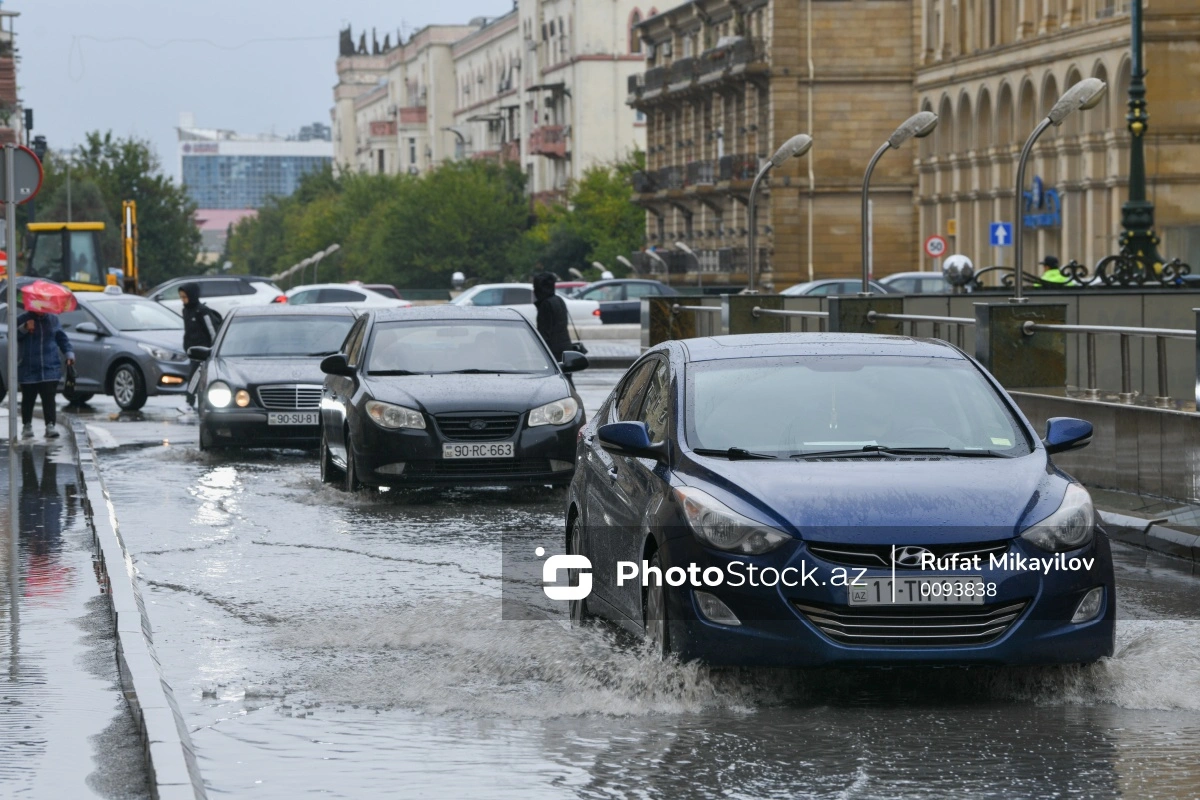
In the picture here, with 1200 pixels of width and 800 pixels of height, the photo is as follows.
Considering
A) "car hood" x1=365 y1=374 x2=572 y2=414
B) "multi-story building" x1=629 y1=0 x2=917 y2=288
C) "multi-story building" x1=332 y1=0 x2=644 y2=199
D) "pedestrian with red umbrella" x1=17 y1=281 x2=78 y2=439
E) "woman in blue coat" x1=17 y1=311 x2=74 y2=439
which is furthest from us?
"multi-story building" x1=332 y1=0 x2=644 y2=199

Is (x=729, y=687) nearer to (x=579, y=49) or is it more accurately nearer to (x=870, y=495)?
(x=870, y=495)

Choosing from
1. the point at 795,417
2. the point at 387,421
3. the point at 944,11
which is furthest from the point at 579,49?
the point at 795,417

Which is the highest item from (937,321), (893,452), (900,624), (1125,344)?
(937,321)

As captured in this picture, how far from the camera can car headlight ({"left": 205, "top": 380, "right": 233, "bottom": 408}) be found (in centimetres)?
1956

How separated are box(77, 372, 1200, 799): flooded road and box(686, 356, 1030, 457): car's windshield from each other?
0.91m

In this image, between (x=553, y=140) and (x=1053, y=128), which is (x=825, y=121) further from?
(x=553, y=140)

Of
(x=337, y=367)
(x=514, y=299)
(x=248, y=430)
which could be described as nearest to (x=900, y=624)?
(x=337, y=367)

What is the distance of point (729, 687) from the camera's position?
7715 mm

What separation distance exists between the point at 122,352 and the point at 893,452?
21203 millimetres

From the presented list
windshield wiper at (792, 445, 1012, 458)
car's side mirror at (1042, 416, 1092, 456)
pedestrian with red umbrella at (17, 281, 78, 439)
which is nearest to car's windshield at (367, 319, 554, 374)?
pedestrian with red umbrella at (17, 281, 78, 439)

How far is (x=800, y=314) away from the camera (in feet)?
79.7

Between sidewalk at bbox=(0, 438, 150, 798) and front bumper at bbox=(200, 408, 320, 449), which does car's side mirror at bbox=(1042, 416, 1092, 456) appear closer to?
sidewalk at bbox=(0, 438, 150, 798)

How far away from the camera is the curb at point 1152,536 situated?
12336 mm

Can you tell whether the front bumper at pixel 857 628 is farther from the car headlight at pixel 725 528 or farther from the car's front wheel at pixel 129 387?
the car's front wheel at pixel 129 387
